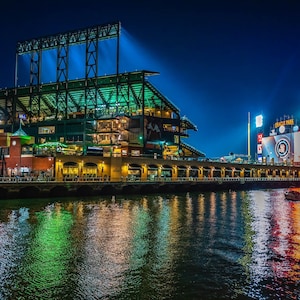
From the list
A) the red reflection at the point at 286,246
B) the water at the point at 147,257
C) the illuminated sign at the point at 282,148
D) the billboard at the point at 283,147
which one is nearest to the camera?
the water at the point at 147,257

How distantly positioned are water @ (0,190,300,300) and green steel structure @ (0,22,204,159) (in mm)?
59815

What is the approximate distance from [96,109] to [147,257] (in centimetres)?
8749

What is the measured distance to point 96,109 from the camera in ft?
351

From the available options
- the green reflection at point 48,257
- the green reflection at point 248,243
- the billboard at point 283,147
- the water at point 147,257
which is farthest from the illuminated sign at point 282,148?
the green reflection at point 48,257

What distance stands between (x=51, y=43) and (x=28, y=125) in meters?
26.0

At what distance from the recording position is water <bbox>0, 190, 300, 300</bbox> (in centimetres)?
1714

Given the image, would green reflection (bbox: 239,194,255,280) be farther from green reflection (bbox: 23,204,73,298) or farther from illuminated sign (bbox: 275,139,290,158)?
illuminated sign (bbox: 275,139,290,158)

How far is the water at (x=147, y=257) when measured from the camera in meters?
17.1

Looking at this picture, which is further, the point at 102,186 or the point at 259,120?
the point at 259,120

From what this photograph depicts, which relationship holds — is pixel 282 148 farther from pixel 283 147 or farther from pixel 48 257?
pixel 48 257

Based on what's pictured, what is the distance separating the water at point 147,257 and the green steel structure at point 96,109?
5982cm

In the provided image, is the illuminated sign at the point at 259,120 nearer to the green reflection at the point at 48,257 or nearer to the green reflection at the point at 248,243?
the green reflection at the point at 248,243

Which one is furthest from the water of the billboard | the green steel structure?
the billboard

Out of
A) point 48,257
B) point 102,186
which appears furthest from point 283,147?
point 48,257
